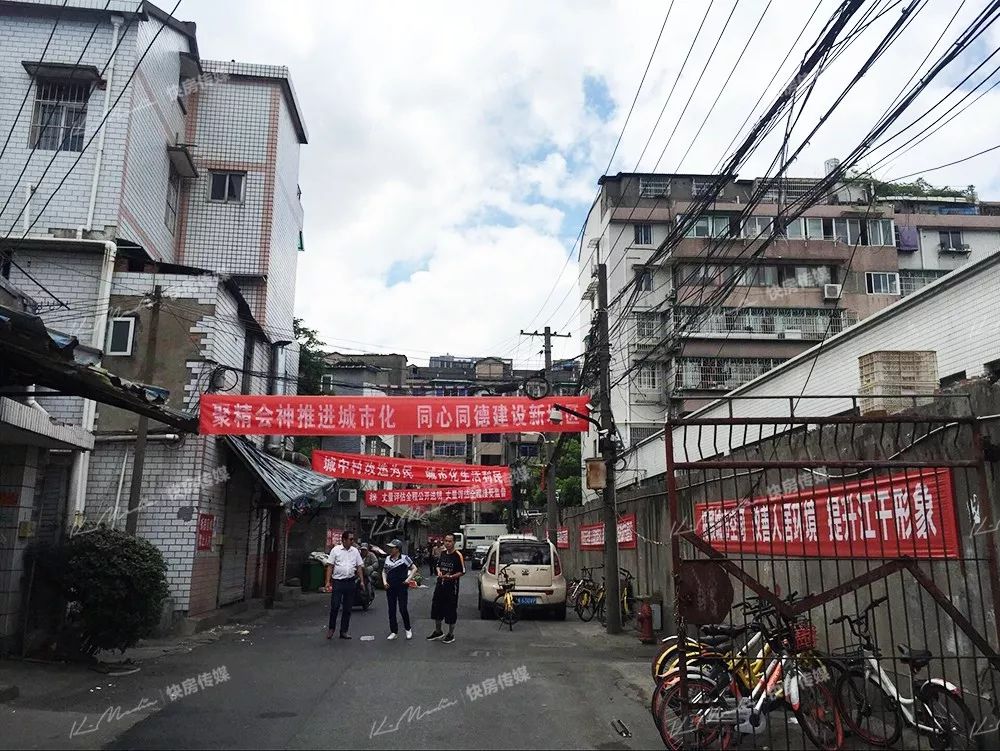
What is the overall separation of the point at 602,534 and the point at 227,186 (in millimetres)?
12962

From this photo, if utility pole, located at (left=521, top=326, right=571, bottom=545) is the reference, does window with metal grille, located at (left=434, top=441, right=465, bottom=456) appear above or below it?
above

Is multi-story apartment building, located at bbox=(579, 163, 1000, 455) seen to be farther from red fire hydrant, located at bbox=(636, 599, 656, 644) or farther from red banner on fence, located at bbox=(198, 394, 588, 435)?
red fire hydrant, located at bbox=(636, 599, 656, 644)

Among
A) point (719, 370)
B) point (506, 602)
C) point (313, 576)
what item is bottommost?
point (506, 602)

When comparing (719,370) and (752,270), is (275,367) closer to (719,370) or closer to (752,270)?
(719,370)

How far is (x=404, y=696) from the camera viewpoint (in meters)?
7.90

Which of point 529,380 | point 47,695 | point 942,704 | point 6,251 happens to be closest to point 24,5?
point 6,251

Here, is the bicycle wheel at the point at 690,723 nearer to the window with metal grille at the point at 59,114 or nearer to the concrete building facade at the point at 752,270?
the window with metal grille at the point at 59,114

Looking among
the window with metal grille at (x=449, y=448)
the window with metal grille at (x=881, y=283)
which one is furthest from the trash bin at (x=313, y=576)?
the window with metal grille at (x=449, y=448)

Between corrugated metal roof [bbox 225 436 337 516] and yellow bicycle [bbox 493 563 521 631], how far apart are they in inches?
175

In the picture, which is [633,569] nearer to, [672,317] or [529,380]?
[529,380]

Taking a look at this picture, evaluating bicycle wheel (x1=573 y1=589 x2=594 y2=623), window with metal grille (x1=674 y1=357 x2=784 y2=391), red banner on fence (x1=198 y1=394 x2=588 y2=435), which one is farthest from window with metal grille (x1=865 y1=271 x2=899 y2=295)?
red banner on fence (x1=198 y1=394 x2=588 y2=435)

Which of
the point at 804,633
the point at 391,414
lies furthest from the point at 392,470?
the point at 804,633

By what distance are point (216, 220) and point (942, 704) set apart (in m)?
18.2

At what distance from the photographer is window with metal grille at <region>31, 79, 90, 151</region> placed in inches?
611
